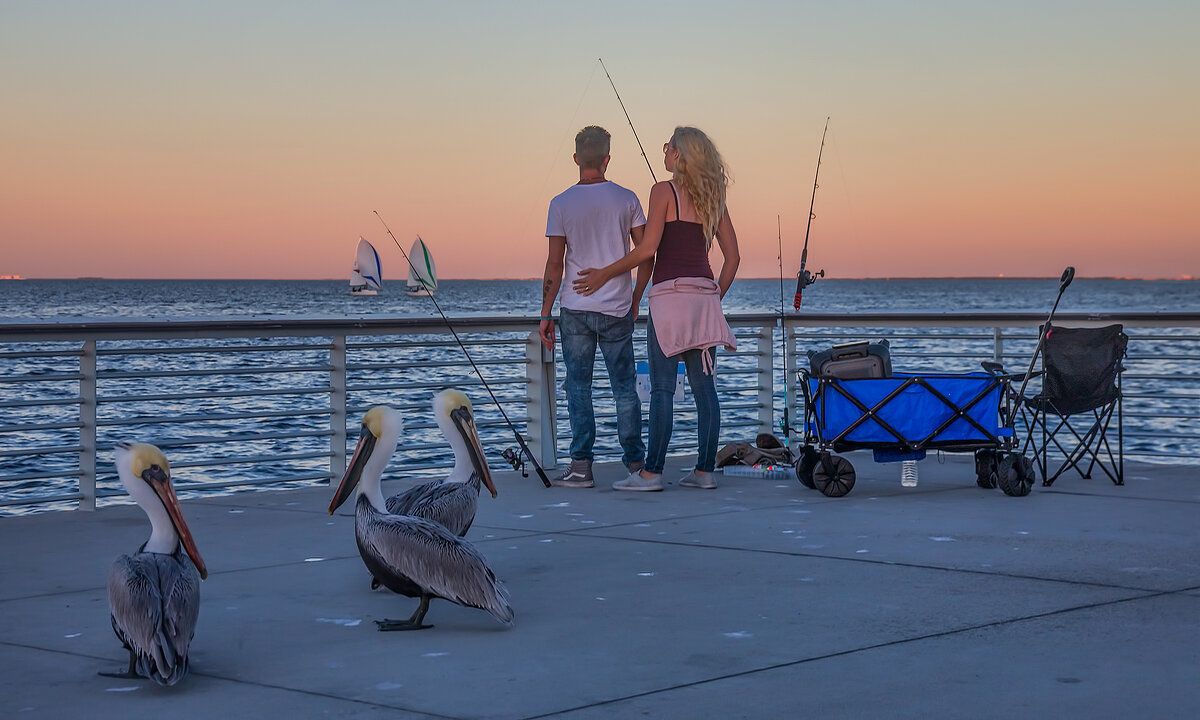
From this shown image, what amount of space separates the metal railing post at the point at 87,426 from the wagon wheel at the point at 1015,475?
4155 mm

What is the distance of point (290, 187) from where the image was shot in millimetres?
33656

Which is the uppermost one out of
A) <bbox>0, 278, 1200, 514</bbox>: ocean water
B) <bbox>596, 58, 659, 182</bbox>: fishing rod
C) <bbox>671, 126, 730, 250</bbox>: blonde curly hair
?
<bbox>596, 58, 659, 182</bbox>: fishing rod

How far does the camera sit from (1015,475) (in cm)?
652

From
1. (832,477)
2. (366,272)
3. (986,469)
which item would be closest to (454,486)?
(832,477)

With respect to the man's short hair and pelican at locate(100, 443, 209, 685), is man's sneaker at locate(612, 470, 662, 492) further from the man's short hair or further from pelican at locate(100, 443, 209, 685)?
pelican at locate(100, 443, 209, 685)

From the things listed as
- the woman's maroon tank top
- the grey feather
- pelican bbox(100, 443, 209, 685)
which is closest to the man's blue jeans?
the woman's maroon tank top

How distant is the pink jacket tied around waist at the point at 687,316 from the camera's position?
653cm

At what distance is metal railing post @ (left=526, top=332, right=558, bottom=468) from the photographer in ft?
25.5

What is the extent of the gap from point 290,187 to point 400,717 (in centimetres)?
3181

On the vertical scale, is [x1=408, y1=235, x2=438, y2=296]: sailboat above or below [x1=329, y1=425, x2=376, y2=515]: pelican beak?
above

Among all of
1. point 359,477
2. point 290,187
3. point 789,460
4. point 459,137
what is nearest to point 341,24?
point 459,137

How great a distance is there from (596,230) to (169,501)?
142 inches

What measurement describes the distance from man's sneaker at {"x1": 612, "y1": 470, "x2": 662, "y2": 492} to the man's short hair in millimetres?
1505

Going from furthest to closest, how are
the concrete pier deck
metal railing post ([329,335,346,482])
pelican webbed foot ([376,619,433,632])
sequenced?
metal railing post ([329,335,346,482])
pelican webbed foot ([376,619,433,632])
the concrete pier deck
